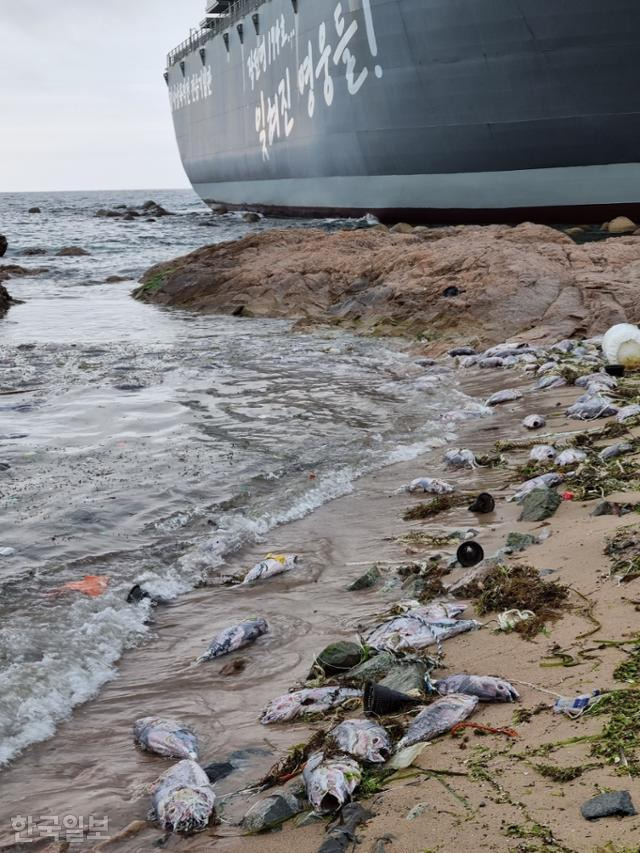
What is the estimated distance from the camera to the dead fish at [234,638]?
340 cm

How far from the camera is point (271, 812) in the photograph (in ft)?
7.25

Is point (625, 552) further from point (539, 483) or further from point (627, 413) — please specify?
point (627, 413)

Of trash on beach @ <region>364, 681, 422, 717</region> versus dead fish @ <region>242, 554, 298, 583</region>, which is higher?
trash on beach @ <region>364, 681, 422, 717</region>

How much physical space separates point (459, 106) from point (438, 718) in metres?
19.5

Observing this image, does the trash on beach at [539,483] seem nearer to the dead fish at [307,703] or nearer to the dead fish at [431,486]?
the dead fish at [431,486]

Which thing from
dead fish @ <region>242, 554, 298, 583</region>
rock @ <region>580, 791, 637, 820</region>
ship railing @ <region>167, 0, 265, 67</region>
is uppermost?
ship railing @ <region>167, 0, 265, 67</region>

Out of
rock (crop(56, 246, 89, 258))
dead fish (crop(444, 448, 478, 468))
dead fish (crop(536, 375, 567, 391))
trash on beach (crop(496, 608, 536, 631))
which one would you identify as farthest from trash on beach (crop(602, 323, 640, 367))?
rock (crop(56, 246, 89, 258))

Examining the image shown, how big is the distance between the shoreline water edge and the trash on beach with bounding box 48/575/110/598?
17mm

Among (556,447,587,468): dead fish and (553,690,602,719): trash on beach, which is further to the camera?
(556,447,587,468): dead fish

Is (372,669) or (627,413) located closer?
(372,669)

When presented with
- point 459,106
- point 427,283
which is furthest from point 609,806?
point 459,106

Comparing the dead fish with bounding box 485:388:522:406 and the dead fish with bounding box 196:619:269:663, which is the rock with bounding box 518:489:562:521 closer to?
the dead fish with bounding box 196:619:269:663

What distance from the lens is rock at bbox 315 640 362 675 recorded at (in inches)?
119

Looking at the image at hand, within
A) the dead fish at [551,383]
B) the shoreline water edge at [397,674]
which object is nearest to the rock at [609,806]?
Result: the shoreline water edge at [397,674]
